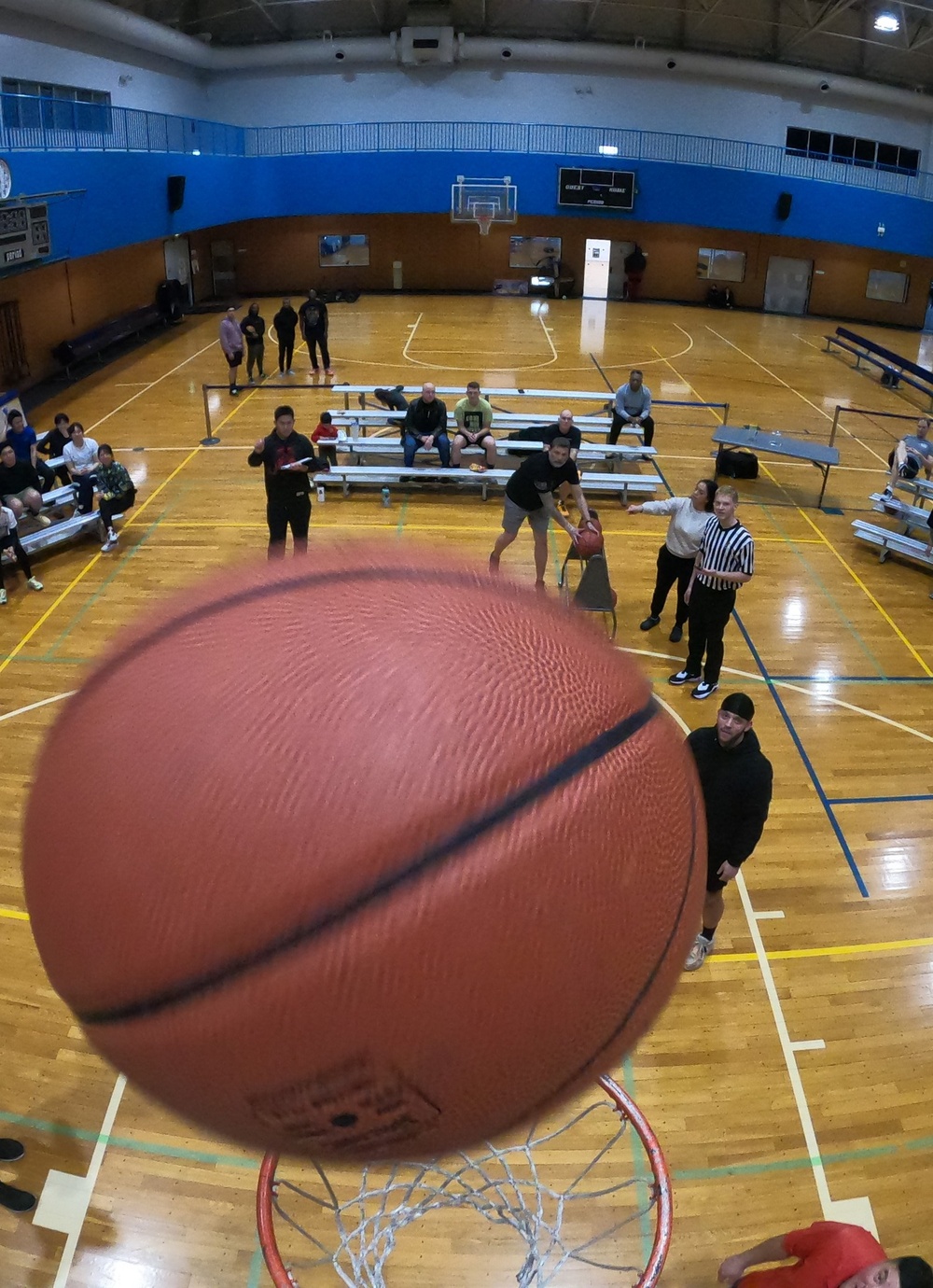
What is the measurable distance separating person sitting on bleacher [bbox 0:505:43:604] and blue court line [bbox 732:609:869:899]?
6.43 m

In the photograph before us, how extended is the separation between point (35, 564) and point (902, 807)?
26.1 feet

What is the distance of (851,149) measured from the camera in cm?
2688

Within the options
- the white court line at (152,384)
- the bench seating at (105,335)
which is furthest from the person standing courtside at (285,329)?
the bench seating at (105,335)

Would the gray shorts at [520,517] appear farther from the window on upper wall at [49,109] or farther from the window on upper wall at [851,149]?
the window on upper wall at [851,149]

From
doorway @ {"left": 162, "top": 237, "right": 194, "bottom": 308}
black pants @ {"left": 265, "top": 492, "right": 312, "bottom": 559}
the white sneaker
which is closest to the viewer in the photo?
the white sneaker

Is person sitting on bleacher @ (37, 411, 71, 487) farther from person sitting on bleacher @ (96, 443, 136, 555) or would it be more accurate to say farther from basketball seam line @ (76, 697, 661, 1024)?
basketball seam line @ (76, 697, 661, 1024)

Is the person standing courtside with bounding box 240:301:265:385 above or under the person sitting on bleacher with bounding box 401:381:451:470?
above

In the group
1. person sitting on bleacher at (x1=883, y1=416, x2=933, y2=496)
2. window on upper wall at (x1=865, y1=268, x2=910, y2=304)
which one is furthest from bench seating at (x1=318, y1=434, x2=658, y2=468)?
window on upper wall at (x1=865, y1=268, x2=910, y2=304)

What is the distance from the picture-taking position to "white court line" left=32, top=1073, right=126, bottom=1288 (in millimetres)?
3539

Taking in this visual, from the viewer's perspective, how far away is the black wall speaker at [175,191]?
1939 centimetres

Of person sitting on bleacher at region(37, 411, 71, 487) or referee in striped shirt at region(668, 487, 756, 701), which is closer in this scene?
referee in striped shirt at region(668, 487, 756, 701)

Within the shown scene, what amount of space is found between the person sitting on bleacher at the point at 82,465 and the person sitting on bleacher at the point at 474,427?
4.02 metres

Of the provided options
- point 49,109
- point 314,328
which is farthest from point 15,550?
point 49,109

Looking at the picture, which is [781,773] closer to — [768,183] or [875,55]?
[768,183]
